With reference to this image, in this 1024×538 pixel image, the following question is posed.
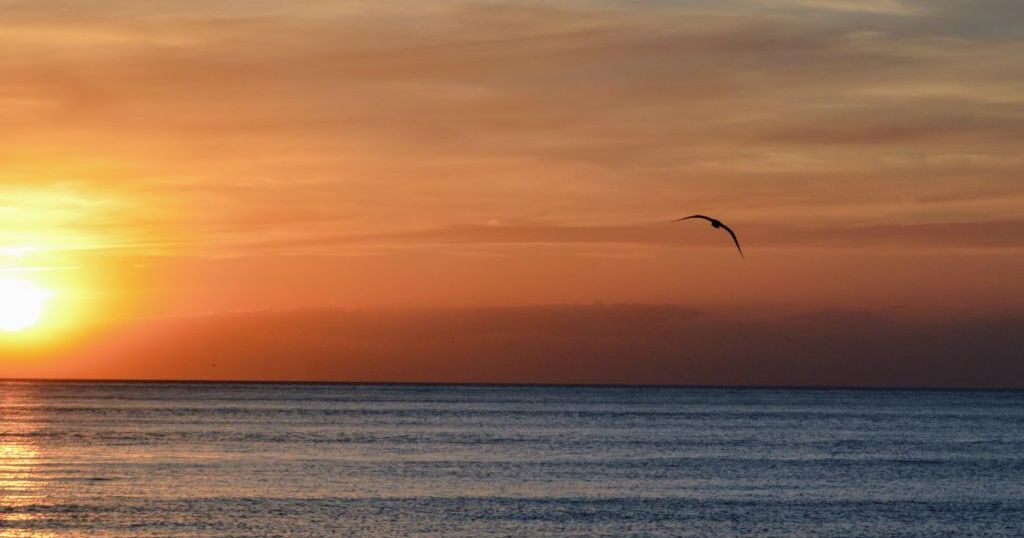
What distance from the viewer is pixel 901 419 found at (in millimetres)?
190375

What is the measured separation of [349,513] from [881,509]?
94.5 ft

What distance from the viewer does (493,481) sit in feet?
254

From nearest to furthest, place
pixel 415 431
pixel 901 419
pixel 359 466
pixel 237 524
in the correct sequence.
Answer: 1. pixel 237 524
2. pixel 359 466
3. pixel 415 431
4. pixel 901 419

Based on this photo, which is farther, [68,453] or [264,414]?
[264,414]

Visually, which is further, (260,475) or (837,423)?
(837,423)

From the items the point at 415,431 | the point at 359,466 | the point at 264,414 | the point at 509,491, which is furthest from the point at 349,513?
the point at 264,414

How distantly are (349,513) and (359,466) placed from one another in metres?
→ 26.0

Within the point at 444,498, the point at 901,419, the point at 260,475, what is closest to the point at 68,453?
the point at 260,475

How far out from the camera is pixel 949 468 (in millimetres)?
96562

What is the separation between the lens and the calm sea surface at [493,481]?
6000 centimetres

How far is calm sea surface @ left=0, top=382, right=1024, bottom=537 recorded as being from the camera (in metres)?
60.0

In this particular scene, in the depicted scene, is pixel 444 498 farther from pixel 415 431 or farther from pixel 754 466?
pixel 415 431

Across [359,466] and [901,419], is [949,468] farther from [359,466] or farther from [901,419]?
[901,419]

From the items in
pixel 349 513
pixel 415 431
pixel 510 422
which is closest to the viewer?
pixel 349 513
